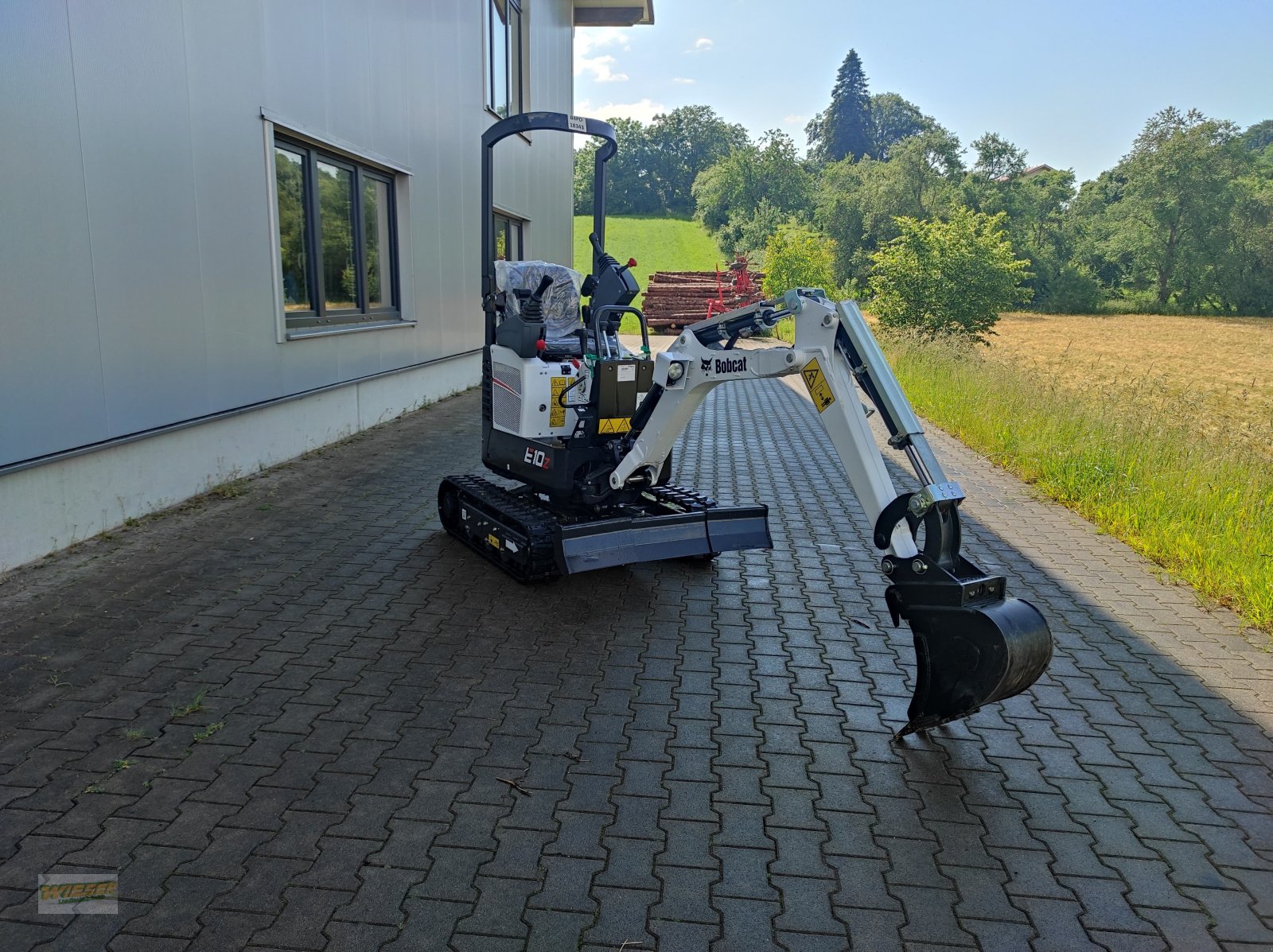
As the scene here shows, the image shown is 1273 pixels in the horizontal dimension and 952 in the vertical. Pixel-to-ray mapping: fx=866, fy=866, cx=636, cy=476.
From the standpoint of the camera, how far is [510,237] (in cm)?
1678

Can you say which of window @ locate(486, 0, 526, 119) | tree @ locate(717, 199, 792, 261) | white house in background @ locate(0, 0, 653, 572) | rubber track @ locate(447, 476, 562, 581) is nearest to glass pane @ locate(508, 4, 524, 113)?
window @ locate(486, 0, 526, 119)

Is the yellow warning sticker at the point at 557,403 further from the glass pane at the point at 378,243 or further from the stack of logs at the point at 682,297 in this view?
the stack of logs at the point at 682,297

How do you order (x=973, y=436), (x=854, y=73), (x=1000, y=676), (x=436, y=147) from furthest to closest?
Result: 1. (x=854, y=73)
2. (x=436, y=147)
3. (x=973, y=436)
4. (x=1000, y=676)

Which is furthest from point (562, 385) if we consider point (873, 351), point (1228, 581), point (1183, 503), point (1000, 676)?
point (1183, 503)

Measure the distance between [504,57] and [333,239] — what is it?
300 inches

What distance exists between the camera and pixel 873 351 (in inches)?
148

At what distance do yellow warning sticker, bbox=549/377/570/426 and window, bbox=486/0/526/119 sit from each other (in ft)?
33.8

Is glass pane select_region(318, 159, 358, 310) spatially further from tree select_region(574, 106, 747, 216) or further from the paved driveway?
tree select_region(574, 106, 747, 216)

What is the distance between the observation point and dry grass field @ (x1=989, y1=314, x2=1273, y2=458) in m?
12.0

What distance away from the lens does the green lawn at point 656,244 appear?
2217 inches

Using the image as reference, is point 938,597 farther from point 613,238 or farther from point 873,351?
point 613,238

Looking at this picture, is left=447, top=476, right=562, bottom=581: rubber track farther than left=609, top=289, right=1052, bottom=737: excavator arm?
Yes

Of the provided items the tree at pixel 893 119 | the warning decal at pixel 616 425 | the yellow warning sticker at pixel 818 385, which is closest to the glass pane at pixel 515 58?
the warning decal at pixel 616 425

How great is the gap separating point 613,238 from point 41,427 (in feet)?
211
